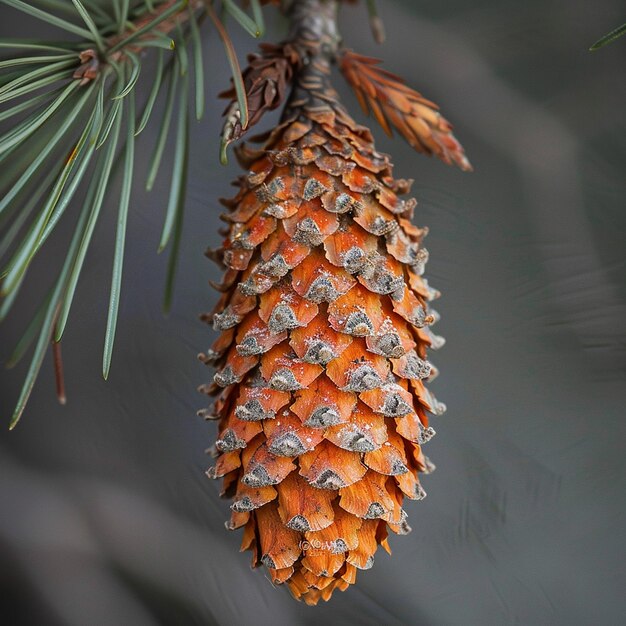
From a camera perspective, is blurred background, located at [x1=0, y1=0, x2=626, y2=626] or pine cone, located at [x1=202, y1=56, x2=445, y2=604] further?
blurred background, located at [x1=0, y1=0, x2=626, y2=626]

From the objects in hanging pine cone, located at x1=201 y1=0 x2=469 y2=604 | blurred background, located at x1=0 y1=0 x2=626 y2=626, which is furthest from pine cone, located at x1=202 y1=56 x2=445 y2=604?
blurred background, located at x1=0 y1=0 x2=626 y2=626

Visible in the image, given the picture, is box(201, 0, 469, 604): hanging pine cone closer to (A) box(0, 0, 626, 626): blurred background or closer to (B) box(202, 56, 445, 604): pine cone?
(B) box(202, 56, 445, 604): pine cone

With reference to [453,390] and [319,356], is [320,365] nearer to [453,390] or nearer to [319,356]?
[319,356]

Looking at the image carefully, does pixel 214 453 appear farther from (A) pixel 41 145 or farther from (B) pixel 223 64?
(B) pixel 223 64

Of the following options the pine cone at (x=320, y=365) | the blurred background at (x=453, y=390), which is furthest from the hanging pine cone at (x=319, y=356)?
the blurred background at (x=453, y=390)

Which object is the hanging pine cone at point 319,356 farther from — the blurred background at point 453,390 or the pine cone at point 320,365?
the blurred background at point 453,390

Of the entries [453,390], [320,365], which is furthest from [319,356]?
[453,390]

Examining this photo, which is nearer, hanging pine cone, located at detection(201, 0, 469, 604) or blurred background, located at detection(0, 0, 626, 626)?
hanging pine cone, located at detection(201, 0, 469, 604)
